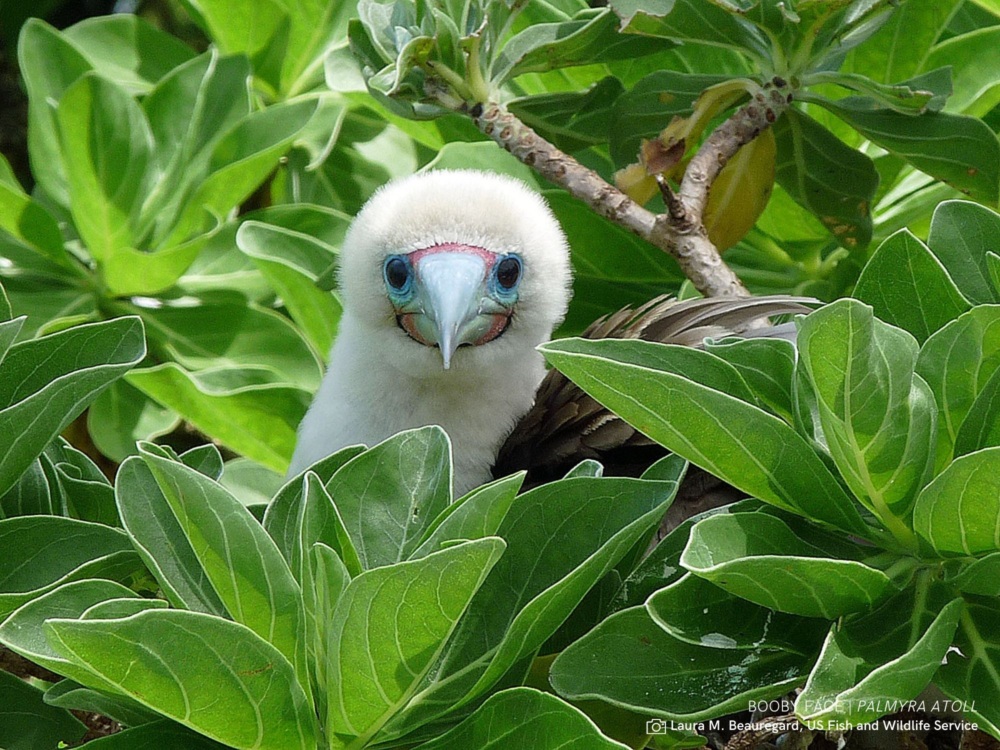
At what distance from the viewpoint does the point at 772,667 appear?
3.24 ft

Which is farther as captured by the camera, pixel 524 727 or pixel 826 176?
pixel 826 176

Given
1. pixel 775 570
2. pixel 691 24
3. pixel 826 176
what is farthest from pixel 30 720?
pixel 826 176

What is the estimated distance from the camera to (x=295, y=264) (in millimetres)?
1849

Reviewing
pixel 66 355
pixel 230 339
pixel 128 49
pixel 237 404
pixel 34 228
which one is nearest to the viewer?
pixel 66 355

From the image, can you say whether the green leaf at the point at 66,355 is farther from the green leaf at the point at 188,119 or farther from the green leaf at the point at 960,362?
the green leaf at the point at 188,119

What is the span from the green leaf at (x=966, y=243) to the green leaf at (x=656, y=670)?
38 centimetres

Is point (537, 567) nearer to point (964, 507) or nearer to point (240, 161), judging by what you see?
point (964, 507)

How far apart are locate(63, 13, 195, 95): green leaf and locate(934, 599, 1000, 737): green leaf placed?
1824 mm

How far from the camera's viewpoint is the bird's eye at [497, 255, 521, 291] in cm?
177

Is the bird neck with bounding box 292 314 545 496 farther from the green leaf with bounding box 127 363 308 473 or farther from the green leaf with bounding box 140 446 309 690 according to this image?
the green leaf with bounding box 140 446 309 690

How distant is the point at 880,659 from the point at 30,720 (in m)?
0.70

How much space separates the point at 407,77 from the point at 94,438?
0.85m

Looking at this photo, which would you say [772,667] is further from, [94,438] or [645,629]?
[94,438]

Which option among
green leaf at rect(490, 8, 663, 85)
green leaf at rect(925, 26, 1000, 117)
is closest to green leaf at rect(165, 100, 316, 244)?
green leaf at rect(490, 8, 663, 85)
